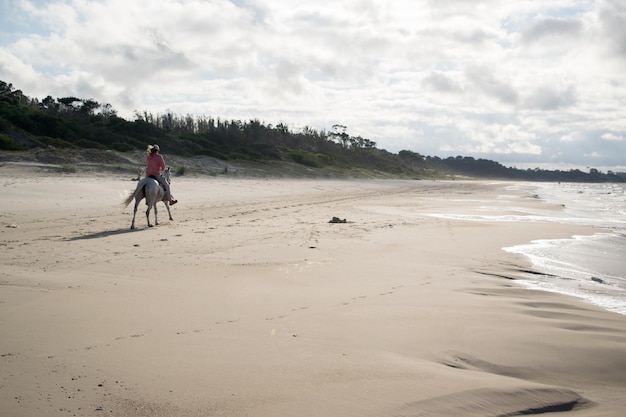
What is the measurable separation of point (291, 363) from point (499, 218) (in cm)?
1348

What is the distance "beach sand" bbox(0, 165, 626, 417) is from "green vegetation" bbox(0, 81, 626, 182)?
18.0 meters

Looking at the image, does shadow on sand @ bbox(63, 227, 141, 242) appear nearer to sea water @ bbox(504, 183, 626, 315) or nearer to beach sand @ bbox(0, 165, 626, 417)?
beach sand @ bbox(0, 165, 626, 417)

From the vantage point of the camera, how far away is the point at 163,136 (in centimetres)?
3634

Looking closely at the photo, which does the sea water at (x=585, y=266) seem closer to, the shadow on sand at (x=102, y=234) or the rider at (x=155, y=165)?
the shadow on sand at (x=102, y=234)

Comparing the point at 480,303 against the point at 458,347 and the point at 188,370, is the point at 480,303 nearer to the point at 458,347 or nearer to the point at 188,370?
the point at 458,347

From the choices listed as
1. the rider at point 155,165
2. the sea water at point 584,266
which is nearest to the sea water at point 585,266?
the sea water at point 584,266

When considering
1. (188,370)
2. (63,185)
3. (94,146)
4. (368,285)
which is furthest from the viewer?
(94,146)

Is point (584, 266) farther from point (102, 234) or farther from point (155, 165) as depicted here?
point (155, 165)

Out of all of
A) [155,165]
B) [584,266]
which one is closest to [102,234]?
[155,165]

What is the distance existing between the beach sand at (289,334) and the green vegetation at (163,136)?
59.2ft

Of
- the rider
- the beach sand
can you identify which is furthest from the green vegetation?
the beach sand

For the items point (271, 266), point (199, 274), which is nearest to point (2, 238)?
point (199, 274)

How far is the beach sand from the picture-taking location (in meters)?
2.84

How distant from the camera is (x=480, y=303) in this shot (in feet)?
16.6
